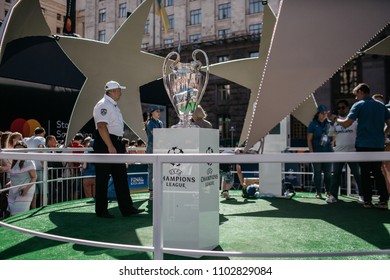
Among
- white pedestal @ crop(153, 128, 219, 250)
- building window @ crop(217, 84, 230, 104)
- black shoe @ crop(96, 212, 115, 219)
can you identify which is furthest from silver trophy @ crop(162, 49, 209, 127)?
building window @ crop(217, 84, 230, 104)

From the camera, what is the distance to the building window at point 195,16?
122ft

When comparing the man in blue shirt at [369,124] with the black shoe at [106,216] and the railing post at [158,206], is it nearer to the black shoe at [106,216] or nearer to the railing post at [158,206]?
the black shoe at [106,216]

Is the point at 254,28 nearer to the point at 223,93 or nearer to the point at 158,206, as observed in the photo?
the point at 223,93

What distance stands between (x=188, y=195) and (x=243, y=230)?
4.27 ft

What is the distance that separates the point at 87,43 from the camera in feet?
23.4

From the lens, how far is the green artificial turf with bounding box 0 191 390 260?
366 centimetres

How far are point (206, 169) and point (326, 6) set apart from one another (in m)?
1.91

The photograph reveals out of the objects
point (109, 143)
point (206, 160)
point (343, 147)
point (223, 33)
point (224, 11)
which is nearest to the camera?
point (206, 160)

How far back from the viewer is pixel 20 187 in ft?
19.6

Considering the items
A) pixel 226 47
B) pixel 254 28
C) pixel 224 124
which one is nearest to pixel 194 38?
pixel 226 47

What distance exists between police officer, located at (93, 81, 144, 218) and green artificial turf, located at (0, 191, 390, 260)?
0.25 m

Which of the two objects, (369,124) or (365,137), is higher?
(369,124)

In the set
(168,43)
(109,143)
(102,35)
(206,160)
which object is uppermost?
(102,35)

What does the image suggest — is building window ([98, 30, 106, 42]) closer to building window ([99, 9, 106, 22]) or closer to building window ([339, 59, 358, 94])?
building window ([99, 9, 106, 22])
